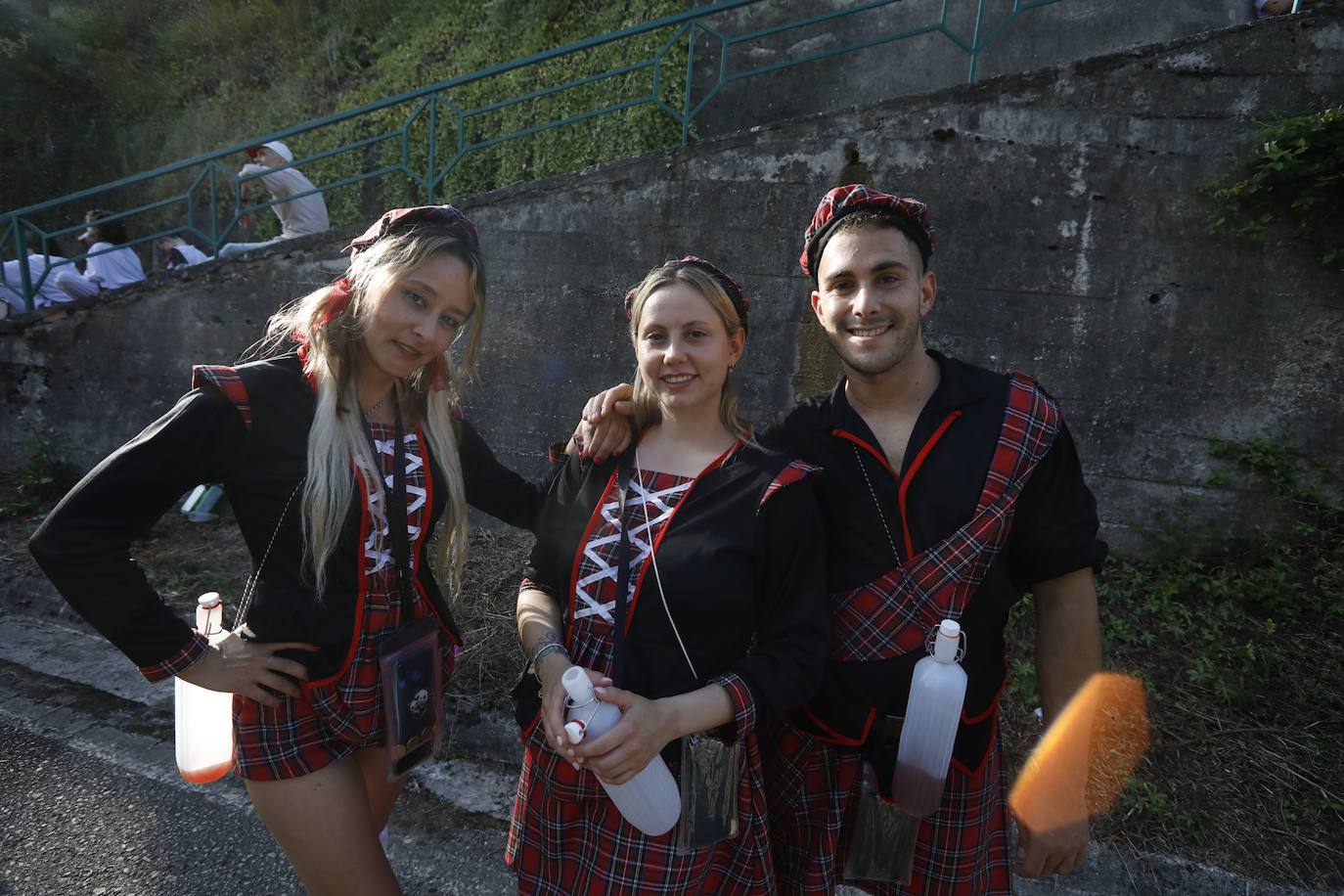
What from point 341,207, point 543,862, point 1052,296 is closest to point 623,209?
point 1052,296

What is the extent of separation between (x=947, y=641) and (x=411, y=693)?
4.16 ft

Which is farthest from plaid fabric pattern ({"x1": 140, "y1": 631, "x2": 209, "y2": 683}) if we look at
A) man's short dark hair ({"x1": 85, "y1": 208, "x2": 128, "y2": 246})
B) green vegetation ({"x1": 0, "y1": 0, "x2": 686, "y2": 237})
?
man's short dark hair ({"x1": 85, "y1": 208, "x2": 128, "y2": 246})

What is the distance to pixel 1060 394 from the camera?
13.2 ft

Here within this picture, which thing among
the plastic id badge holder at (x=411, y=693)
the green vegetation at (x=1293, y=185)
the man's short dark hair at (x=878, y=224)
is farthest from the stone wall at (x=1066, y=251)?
the plastic id badge holder at (x=411, y=693)

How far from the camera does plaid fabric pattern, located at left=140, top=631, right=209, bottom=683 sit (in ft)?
5.13

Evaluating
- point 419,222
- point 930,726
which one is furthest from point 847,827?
point 419,222

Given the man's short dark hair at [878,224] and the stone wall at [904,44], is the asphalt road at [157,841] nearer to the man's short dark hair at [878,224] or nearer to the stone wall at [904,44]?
the man's short dark hair at [878,224]

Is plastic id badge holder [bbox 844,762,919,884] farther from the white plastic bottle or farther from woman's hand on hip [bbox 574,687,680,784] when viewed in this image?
woman's hand on hip [bbox 574,687,680,784]

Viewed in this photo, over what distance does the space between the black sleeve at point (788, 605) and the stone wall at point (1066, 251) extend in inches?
111

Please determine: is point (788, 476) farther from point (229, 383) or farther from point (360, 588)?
point (229, 383)

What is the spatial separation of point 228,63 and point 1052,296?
40.0 feet

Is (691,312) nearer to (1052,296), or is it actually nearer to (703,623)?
(703,623)

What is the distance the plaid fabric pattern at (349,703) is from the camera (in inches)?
64.5

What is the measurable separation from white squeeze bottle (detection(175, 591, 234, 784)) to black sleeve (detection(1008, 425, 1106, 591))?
198 centimetres
